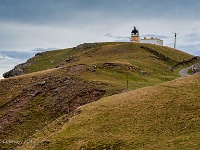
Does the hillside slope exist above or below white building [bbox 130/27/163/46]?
below

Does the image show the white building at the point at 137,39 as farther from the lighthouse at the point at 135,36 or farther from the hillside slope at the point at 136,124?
the hillside slope at the point at 136,124

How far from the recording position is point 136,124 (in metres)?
28.6

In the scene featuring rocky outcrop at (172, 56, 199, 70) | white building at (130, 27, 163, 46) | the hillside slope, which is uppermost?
white building at (130, 27, 163, 46)

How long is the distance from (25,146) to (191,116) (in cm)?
1656

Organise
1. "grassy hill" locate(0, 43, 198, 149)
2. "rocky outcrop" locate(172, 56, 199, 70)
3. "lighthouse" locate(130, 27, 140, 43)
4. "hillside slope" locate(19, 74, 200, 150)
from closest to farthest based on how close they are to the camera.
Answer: "hillside slope" locate(19, 74, 200, 150) → "grassy hill" locate(0, 43, 198, 149) → "rocky outcrop" locate(172, 56, 199, 70) → "lighthouse" locate(130, 27, 140, 43)

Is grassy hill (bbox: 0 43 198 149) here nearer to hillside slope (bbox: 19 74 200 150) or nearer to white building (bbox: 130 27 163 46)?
hillside slope (bbox: 19 74 200 150)

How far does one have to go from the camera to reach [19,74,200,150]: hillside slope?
991 inches

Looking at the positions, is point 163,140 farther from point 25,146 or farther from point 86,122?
point 25,146

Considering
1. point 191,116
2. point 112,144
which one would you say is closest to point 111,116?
point 112,144

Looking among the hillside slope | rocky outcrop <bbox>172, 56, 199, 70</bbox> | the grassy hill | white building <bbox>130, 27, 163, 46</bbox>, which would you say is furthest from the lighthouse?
the hillside slope

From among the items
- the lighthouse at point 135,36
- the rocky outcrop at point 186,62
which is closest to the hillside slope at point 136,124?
the rocky outcrop at point 186,62

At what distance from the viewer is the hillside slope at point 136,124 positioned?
25.2m

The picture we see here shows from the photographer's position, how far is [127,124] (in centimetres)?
2903

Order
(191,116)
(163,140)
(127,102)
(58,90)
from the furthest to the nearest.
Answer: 1. (58,90)
2. (127,102)
3. (191,116)
4. (163,140)
